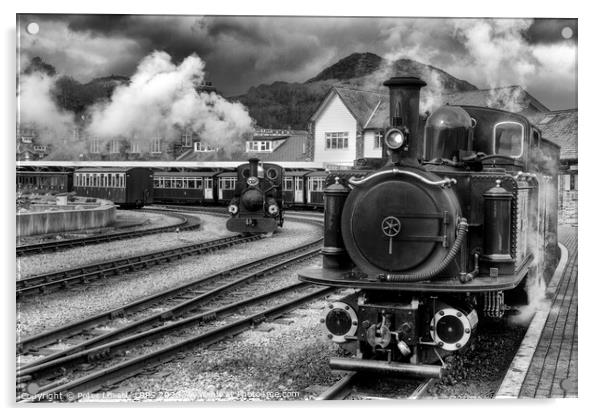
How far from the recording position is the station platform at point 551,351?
5.77m

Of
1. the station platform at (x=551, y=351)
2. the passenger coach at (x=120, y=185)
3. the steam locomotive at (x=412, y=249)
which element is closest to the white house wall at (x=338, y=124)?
the steam locomotive at (x=412, y=249)

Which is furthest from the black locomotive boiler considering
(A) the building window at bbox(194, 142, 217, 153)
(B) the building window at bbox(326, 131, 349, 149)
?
(B) the building window at bbox(326, 131, 349, 149)

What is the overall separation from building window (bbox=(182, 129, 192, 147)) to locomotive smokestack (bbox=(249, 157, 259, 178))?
2.62 metres

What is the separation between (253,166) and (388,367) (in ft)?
43.7

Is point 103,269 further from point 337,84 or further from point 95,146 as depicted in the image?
point 337,84

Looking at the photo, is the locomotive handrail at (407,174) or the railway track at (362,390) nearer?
the railway track at (362,390)

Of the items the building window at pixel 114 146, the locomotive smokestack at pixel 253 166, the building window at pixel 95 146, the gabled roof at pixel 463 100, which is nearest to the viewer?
the gabled roof at pixel 463 100

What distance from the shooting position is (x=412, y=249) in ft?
18.5

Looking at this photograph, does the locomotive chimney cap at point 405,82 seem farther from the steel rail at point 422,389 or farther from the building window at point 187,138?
the building window at point 187,138

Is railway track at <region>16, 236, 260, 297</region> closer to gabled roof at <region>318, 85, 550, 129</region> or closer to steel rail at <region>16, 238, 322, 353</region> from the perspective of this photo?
steel rail at <region>16, 238, 322, 353</region>

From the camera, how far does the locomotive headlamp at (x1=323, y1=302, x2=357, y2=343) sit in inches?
229

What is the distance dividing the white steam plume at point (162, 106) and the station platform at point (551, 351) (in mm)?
4674

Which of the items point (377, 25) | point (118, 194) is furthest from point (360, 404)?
point (118, 194)
